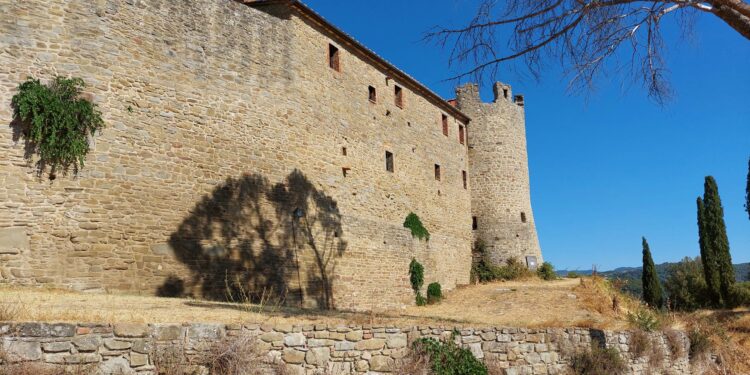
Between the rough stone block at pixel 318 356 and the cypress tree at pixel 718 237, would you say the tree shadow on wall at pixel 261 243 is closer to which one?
the rough stone block at pixel 318 356

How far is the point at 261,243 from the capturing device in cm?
1577

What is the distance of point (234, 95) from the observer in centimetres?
1591

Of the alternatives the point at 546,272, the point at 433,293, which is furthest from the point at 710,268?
the point at 433,293

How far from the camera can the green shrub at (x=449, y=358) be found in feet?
29.8

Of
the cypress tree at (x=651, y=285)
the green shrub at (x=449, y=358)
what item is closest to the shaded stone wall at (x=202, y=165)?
the green shrub at (x=449, y=358)

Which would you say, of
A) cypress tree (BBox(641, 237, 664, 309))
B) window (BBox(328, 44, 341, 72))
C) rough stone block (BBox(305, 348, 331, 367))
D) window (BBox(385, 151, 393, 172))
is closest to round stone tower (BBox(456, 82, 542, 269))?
cypress tree (BBox(641, 237, 664, 309))

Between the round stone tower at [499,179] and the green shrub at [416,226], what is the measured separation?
7.32 meters

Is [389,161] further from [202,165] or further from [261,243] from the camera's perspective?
[202,165]

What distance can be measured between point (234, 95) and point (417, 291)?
10.7 m

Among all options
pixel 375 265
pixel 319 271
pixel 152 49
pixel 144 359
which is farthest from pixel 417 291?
pixel 144 359

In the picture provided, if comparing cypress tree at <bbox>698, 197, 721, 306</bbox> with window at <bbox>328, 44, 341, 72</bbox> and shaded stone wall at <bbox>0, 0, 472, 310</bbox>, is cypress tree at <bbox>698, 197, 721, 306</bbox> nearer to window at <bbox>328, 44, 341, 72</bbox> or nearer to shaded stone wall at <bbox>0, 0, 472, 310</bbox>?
shaded stone wall at <bbox>0, 0, 472, 310</bbox>

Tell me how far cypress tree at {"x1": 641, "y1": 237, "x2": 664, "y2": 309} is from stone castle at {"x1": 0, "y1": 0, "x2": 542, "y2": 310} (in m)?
14.0

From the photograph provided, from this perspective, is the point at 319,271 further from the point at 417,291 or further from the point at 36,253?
the point at 36,253

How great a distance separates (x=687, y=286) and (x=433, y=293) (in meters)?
21.6
